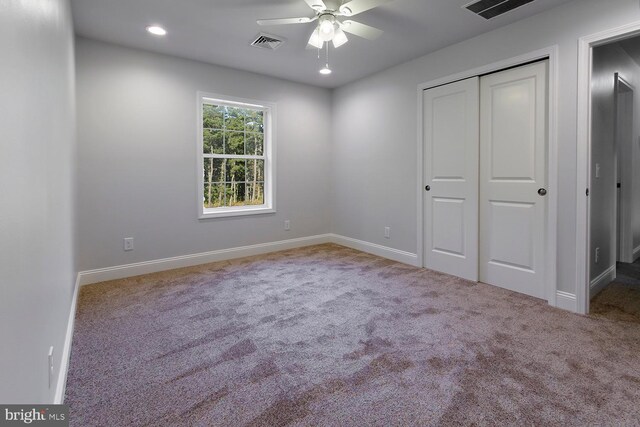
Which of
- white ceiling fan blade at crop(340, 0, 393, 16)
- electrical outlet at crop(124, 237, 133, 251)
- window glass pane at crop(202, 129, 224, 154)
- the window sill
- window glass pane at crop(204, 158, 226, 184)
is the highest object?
white ceiling fan blade at crop(340, 0, 393, 16)

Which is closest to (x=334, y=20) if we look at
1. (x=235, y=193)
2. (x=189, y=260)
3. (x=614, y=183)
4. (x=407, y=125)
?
(x=407, y=125)

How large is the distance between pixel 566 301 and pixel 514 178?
112cm

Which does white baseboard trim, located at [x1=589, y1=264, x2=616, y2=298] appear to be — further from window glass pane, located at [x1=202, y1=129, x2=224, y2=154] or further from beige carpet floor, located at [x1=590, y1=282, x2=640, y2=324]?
window glass pane, located at [x1=202, y1=129, x2=224, y2=154]

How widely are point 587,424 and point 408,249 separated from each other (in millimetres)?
2691

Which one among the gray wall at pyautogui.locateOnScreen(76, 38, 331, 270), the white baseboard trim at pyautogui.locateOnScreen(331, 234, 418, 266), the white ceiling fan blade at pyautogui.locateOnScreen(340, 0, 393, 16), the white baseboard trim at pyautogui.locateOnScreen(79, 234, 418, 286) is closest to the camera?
the white ceiling fan blade at pyautogui.locateOnScreen(340, 0, 393, 16)

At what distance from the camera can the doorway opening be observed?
2.80 m

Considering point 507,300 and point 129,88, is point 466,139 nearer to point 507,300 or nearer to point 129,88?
point 507,300

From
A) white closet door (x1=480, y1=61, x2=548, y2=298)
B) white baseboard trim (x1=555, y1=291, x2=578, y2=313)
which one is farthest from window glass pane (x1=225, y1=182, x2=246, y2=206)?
white baseboard trim (x1=555, y1=291, x2=578, y2=313)

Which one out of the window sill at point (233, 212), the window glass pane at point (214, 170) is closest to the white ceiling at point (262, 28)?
the window glass pane at point (214, 170)

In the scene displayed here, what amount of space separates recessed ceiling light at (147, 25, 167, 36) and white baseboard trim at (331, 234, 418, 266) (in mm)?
3413

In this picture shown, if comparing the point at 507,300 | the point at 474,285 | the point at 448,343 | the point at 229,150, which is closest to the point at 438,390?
the point at 448,343

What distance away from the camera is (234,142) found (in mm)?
4414

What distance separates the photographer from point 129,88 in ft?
11.5

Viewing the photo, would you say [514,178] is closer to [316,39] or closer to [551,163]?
[551,163]
